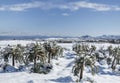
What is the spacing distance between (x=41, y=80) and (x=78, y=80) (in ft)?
31.2

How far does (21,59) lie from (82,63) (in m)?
36.6

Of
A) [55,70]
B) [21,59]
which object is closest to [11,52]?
[21,59]

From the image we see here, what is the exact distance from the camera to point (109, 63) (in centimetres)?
12212

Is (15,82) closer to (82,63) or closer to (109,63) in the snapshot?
(82,63)

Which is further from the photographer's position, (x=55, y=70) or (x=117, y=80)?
(x=55, y=70)

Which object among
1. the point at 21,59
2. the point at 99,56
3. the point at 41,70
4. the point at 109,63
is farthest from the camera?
the point at 99,56

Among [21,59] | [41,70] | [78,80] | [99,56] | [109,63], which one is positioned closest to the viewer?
[78,80]

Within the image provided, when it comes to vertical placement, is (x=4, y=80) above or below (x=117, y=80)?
above

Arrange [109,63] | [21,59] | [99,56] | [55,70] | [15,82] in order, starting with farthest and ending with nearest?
1. [99,56]
2. [109,63]
3. [21,59]
4. [55,70]
5. [15,82]

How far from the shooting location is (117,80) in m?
86.9

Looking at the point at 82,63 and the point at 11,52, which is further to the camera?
the point at 11,52

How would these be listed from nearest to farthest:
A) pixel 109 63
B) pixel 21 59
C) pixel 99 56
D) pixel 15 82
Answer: pixel 15 82 < pixel 21 59 < pixel 109 63 < pixel 99 56

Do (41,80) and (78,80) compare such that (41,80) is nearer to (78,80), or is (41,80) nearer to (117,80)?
(78,80)

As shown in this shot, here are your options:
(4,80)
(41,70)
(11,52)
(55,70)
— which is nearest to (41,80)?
(4,80)
